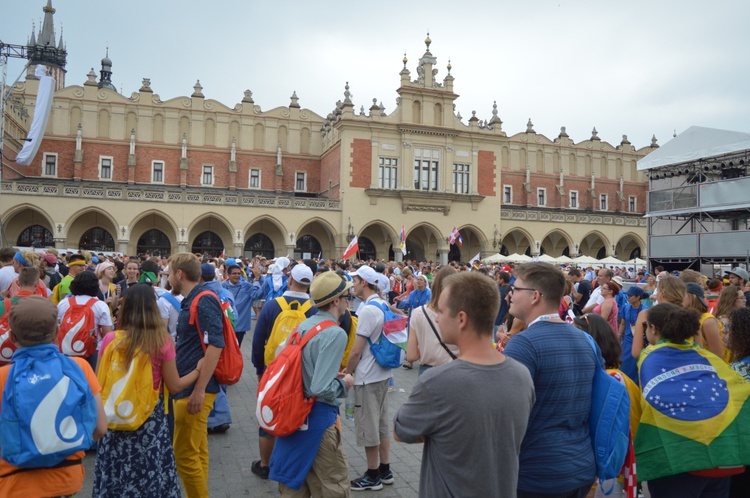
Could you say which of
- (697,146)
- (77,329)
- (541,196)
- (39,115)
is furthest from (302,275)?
(541,196)

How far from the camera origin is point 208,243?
32.4 metres

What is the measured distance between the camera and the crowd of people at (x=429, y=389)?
2322 millimetres

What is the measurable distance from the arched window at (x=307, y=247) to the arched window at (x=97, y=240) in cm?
1036

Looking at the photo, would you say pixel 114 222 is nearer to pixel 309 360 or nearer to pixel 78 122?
pixel 78 122

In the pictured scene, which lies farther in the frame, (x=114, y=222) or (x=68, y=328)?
(x=114, y=222)

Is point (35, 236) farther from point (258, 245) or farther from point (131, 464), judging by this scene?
point (131, 464)

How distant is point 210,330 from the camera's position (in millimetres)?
4043

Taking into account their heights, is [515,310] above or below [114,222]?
below

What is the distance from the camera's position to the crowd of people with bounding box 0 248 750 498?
2322 millimetres

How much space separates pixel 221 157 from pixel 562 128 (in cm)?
2574

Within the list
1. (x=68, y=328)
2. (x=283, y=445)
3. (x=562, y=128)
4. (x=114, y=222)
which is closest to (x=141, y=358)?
(x=283, y=445)

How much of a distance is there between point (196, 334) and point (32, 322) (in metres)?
1.46

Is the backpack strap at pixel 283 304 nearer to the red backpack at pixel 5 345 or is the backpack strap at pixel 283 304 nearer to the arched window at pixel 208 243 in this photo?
the red backpack at pixel 5 345

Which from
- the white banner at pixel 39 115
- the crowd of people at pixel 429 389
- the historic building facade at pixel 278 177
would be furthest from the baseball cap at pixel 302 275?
the historic building facade at pixel 278 177
